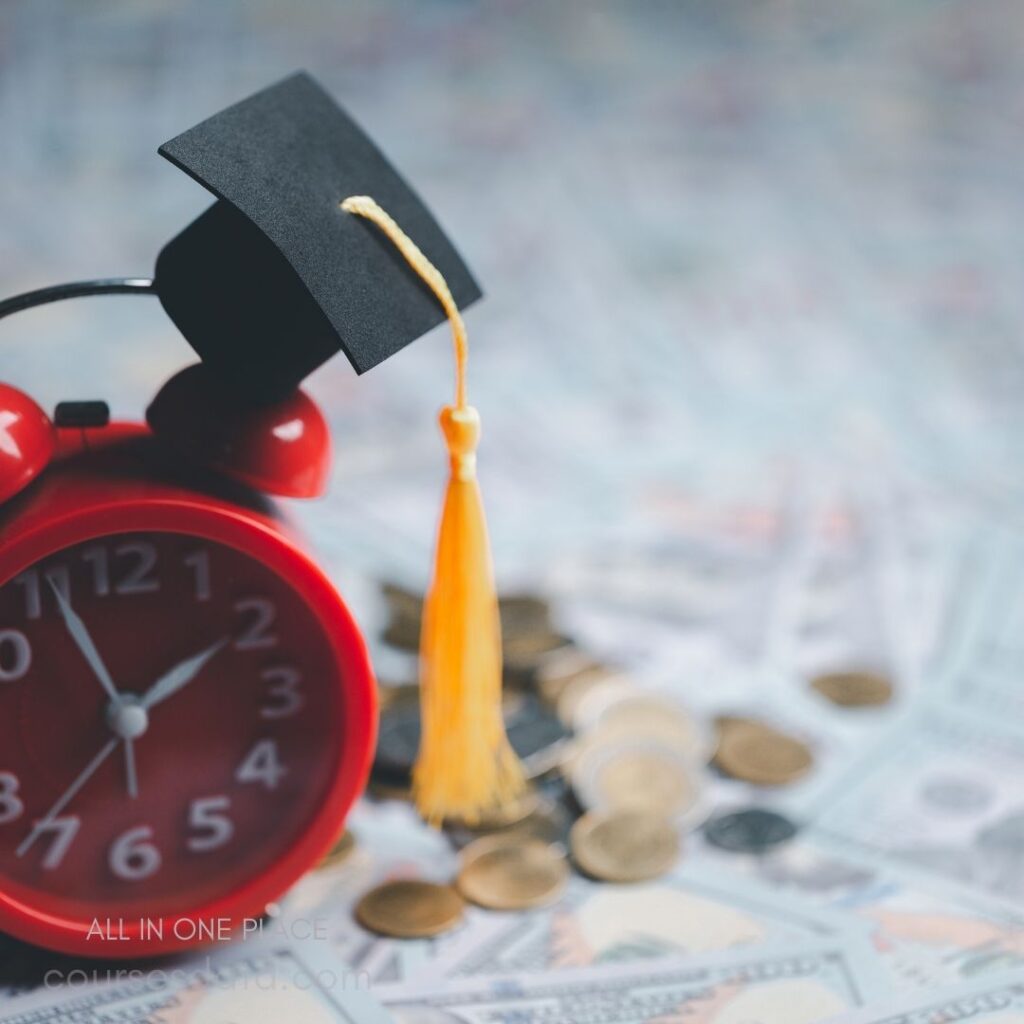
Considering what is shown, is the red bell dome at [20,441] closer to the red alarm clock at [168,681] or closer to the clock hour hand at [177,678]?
the red alarm clock at [168,681]

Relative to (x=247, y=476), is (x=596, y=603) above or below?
below

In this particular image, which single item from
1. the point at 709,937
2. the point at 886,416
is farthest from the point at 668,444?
the point at 709,937

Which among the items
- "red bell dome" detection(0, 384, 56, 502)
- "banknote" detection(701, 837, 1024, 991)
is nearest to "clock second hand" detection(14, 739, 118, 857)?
"red bell dome" detection(0, 384, 56, 502)

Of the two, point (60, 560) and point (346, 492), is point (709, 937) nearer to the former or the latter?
point (60, 560)

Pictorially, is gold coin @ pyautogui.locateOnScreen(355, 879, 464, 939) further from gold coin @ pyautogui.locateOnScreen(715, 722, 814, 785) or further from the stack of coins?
gold coin @ pyautogui.locateOnScreen(715, 722, 814, 785)

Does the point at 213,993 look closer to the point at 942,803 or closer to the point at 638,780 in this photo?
the point at 638,780

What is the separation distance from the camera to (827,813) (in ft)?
3.44

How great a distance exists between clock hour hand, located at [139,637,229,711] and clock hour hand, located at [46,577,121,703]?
0.7 inches

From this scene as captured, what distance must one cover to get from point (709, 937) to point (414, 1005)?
0.65ft

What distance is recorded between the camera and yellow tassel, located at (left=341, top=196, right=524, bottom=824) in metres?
0.87

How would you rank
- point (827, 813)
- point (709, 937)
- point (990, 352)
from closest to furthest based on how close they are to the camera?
point (709, 937)
point (827, 813)
point (990, 352)

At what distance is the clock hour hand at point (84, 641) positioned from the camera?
0.82 m

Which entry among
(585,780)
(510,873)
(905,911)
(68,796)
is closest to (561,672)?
(585,780)

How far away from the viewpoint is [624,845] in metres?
0.99
